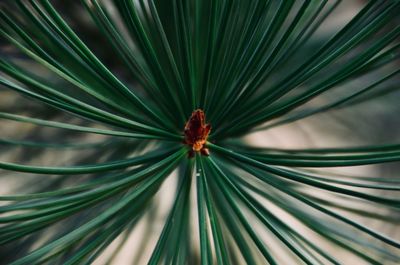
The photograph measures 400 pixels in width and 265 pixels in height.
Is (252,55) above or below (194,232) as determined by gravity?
above

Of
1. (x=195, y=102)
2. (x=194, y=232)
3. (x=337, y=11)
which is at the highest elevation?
(x=337, y=11)

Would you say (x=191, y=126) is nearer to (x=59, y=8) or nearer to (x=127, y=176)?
(x=127, y=176)

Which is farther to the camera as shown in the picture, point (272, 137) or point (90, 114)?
point (272, 137)

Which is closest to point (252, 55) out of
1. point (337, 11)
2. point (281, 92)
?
point (281, 92)

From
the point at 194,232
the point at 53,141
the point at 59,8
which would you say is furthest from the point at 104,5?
the point at 194,232
